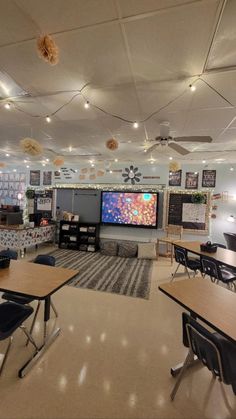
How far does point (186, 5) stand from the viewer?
133 centimetres

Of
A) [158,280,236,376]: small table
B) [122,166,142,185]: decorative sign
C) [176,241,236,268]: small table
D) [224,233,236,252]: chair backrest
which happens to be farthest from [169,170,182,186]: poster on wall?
[158,280,236,376]: small table

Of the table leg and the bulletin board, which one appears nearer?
the table leg

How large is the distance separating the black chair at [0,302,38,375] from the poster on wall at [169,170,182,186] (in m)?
5.26

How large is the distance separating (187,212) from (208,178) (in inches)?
46.9

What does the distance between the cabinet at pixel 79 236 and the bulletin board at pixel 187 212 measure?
235cm

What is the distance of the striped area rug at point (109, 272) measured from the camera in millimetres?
3594

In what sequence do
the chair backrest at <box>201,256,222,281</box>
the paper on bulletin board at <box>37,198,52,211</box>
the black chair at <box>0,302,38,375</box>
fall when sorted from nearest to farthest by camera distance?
the black chair at <box>0,302,38,375</box>, the chair backrest at <box>201,256,222,281</box>, the paper on bulletin board at <box>37,198,52,211</box>

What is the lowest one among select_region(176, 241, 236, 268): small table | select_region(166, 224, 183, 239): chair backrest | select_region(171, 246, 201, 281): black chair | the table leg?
the table leg

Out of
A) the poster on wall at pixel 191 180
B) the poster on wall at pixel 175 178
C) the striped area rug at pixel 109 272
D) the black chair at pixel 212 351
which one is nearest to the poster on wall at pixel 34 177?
the striped area rug at pixel 109 272

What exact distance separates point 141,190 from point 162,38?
15.4 ft

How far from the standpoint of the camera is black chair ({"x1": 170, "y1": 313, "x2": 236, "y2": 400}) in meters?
1.27

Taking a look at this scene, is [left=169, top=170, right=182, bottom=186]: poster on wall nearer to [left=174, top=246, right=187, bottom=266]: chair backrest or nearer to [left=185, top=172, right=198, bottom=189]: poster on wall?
[left=185, top=172, right=198, bottom=189]: poster on wall

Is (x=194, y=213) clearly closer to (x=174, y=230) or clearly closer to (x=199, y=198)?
(x=199, y=198)

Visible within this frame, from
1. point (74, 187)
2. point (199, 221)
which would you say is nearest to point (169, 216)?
point (199, 221)
